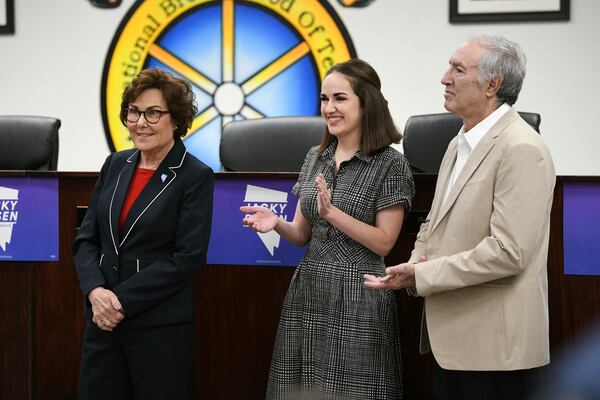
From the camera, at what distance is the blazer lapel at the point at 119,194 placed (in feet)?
7.45

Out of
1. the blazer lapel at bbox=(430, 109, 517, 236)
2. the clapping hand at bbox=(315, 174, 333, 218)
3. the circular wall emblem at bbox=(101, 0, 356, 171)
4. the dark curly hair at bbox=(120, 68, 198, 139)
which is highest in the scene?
the circular wall emblem at bbox=(101, 0, 356, 171)

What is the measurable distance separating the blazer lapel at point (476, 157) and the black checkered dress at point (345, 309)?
0.95ft

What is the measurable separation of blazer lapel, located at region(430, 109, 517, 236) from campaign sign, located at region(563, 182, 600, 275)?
54cm

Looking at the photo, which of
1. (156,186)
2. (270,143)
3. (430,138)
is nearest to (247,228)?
(156,186)

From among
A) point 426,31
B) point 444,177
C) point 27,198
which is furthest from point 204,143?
point 444,177

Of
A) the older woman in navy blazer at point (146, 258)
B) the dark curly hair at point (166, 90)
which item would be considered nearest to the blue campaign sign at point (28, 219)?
the older woman in navy blazer at point (146, 258)

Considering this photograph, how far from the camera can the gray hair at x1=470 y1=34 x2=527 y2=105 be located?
6.66 feet

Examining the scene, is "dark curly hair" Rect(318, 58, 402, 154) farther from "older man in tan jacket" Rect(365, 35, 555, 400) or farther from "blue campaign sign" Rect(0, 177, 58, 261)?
"blue campaign sign" Rect(0, 177, 58, 261)

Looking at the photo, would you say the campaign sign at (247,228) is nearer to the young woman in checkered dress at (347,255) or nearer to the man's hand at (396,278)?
the young woman in checkered dress at (347,255)

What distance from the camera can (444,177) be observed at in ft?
7.10

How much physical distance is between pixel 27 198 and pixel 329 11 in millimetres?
2624

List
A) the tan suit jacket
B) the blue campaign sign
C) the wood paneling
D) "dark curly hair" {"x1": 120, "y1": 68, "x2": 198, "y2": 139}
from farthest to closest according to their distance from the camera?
the blue campaign sign → the wood paneling → "dark curly hair" {"x1": 120, "y1": 68, "x2": 198, "y2": 139} → the tan suit jacket

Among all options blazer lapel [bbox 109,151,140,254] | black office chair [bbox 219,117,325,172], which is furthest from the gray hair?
black office chair [bbox 219,117,325,172]

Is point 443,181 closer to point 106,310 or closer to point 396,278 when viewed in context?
point 396,278
